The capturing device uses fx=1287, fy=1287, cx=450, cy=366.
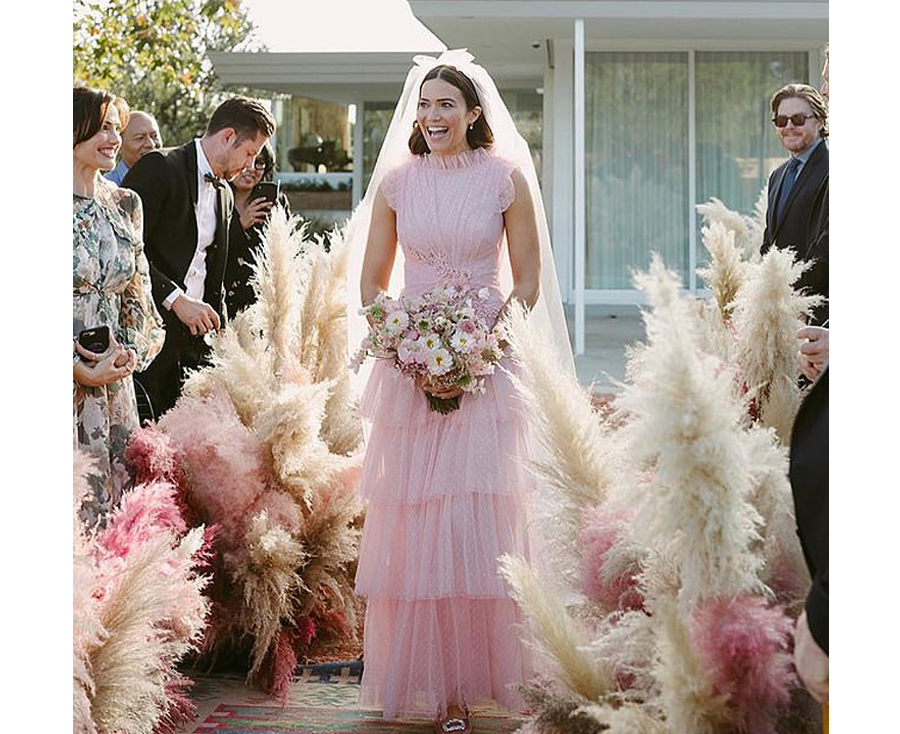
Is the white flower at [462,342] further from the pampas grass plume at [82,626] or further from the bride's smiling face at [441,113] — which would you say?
the pampas grass plume at [82,626]

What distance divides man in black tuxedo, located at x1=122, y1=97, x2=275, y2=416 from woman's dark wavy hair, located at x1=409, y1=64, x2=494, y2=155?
1.05 meters

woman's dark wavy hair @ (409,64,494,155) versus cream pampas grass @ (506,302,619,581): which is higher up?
woman's dark wavy hair @ (409,64,494,155)

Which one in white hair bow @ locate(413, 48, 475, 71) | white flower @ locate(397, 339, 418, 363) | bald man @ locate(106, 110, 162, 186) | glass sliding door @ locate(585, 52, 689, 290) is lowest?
white flower @ locate(397, 339, 418, 363)

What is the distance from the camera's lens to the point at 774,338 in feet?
8.55

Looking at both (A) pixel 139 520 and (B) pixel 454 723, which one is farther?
(B) pixel 454 723

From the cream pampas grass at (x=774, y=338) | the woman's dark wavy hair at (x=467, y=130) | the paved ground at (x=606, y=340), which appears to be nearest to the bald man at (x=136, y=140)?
the woman's dark wavy hair at (x=467, y=130)

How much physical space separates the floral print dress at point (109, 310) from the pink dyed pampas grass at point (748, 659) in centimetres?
182

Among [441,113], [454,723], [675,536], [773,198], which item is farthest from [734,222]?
[675,536]

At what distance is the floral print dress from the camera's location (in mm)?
3359

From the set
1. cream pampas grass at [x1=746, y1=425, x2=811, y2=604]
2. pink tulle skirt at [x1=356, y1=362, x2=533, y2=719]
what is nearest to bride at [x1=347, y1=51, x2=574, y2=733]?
pink tulle skirt at [x1=356, y1=362, x2=533, y2=719]

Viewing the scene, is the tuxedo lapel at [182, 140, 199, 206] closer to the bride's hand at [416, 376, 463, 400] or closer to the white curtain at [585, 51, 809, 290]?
the bride's hand at [416, 376, 463, 400]

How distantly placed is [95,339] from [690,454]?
1926mm

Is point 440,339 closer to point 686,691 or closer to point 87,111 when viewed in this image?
point 87,111
